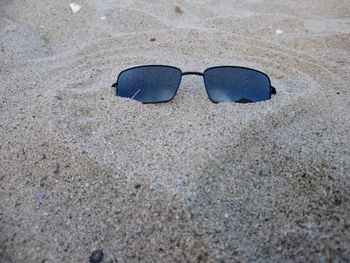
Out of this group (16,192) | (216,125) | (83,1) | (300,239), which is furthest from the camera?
(83,1)

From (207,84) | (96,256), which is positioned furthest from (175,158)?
(207,84)

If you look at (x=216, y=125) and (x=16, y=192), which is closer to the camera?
(x=16, y=192)

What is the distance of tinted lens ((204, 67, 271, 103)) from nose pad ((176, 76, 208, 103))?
5cm

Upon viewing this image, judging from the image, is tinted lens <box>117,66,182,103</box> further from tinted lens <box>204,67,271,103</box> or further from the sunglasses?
tinted lens <box>204,67,271,103</box>

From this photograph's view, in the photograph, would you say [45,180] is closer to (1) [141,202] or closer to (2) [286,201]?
(1) [141,202]

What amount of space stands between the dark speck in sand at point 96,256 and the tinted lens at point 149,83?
2.11ft

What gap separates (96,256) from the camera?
784 millimetres

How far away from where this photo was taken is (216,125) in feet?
3.69

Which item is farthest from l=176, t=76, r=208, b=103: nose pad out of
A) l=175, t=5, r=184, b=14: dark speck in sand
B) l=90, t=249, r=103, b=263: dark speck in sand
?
l=175, t=5, r=184, b=14: dark speck in sand

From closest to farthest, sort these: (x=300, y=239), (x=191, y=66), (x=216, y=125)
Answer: (x=300, y=239) < (x=216, y=125) < (x=191, y=66)

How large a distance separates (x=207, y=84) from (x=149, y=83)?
0.77 feet

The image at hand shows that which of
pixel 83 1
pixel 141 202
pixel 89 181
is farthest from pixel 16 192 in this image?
pixel 83 1

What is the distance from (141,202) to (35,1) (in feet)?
6.42

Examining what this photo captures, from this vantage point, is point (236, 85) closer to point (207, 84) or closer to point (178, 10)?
point (207, 84)
